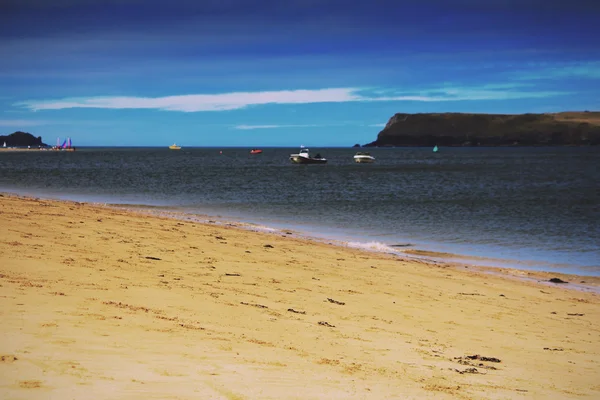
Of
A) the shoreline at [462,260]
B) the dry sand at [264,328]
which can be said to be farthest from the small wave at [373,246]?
the dry sand at [264,328]

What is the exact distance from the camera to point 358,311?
366 inches

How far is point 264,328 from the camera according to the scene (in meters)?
7.58

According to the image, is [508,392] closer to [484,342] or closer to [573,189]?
[484,342]

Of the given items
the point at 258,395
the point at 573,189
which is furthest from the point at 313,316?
the point at 573,189

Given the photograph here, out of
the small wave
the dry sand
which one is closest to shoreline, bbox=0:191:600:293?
the small wave

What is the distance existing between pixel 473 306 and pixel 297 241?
8803 mm

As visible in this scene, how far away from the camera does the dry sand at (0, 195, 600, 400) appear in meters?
5.48

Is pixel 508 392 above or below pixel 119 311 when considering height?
below

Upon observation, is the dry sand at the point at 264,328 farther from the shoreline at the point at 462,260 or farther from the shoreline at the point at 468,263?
the shoreline at the point at 462,260

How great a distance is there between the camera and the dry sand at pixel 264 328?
5484 millimetres

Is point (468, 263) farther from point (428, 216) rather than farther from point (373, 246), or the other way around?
point (428, 216)

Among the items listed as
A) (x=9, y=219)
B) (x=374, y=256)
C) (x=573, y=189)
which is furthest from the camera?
(x=573, y=189)

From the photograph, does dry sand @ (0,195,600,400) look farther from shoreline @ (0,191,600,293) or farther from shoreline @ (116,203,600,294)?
shoreline @ (0,191,600,293)

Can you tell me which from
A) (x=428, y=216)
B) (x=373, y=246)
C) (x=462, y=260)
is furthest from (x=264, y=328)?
(x=428, y=216)
